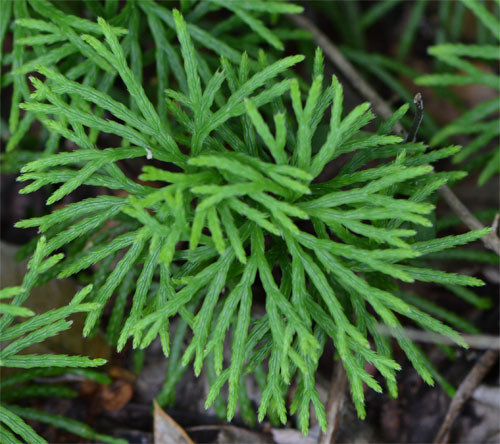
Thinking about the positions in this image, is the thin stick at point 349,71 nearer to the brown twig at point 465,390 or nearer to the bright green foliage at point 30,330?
the brown twig at point 465,390

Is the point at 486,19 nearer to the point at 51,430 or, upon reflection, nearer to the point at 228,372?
the point at 228,372

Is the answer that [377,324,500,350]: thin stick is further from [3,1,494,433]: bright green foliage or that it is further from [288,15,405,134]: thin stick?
[288,15,405,134]: thin stick

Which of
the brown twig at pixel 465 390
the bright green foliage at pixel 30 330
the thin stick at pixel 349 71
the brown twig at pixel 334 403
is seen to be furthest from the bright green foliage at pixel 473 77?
the bright green foliage at pixel 30 330

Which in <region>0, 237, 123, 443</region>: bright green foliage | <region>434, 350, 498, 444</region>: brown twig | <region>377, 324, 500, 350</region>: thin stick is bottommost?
<region>434, 350, 498, 444</region>: brown twig

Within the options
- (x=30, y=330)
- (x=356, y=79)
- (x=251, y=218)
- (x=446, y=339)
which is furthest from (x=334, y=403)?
(x=356, y=79)

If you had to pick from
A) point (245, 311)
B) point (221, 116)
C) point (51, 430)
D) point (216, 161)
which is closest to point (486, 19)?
point (221, 116)

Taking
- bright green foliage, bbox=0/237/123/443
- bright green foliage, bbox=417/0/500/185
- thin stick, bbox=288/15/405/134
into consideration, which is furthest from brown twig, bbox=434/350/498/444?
bright green foliage, bbox=0/237/123/443

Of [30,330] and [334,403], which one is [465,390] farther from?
[30,330]
